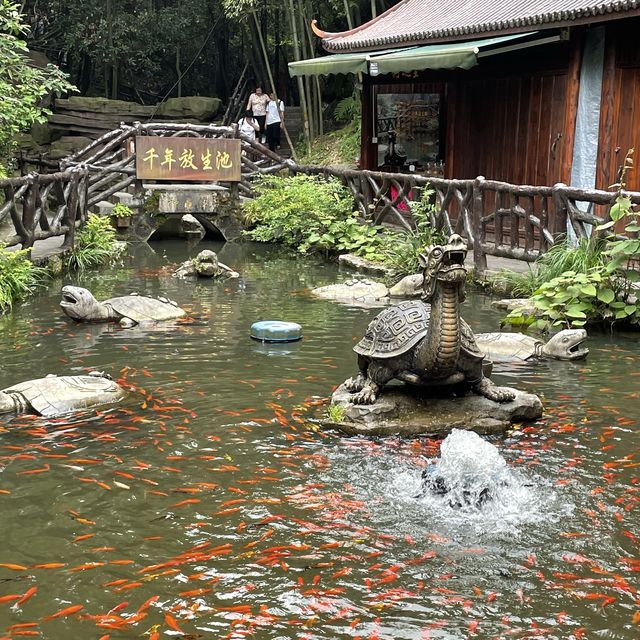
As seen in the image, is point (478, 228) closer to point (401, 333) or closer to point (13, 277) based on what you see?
point (13, 277)

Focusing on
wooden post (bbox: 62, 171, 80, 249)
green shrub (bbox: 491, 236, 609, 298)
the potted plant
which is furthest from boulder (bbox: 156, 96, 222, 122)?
green shrub (bbox: 491, 236, 609, 298)

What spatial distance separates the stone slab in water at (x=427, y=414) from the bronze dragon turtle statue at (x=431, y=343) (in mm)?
96

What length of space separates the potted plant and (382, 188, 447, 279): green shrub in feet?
19.6

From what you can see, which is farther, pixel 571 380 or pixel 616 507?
pixel 571 380

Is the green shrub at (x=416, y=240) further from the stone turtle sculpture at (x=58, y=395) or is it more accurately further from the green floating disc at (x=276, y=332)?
the stone turtle sculpture at (x=58, y=395)

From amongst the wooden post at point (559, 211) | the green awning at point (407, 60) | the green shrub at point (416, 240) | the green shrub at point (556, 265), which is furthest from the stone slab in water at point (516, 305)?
the green awning at point (407, 60)

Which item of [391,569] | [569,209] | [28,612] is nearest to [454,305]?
[391,569]

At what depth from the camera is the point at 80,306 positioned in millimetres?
10375

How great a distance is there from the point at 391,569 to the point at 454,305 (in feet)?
7.36

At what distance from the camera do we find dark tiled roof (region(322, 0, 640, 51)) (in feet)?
39.8

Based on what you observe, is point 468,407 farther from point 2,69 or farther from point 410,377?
point 2,69

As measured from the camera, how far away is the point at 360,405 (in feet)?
22.1

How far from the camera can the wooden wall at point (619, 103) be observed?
12648 millimetres

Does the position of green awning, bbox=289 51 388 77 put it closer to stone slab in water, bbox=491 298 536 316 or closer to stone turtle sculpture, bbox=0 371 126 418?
stone slab in water, bbox=491 298 536 316
